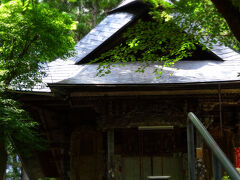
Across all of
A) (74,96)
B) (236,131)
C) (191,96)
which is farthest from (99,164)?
(236,131)

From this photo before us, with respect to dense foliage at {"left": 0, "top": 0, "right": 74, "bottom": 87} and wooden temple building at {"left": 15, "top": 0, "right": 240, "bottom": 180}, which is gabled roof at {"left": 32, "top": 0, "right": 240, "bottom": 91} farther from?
dense foliage at {"left": 0, "top": 0, "right": 74, "bottom": 87}

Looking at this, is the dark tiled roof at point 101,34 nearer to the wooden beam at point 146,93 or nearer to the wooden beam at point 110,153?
the wooden beam at point 146,93

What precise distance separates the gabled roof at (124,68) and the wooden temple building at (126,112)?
0.07ft

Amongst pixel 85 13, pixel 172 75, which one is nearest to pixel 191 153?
pixel 172 75

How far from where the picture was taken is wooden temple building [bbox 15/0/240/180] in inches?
271

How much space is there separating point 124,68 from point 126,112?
1.03m

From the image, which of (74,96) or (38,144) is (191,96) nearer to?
(74,96)

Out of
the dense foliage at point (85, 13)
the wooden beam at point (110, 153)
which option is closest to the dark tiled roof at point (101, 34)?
the wooden beam at point (110, 153)

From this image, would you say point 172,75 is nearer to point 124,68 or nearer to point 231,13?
point 124,68

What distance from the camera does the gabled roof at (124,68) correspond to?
6719 millimetres

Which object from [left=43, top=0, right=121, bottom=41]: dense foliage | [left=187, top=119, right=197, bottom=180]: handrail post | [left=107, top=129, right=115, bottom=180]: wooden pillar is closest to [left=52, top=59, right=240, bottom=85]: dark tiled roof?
[left=107, top=129, right=115, bottom=180]: wooden pillar

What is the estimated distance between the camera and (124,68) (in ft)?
25.8

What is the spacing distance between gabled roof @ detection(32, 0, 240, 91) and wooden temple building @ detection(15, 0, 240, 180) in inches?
0.8

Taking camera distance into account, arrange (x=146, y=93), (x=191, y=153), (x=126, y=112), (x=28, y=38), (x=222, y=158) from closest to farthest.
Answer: (x=222, y=158)
(x=191, y=153)
(x=28, y=38)
(x=146, y=93)
(x=126, y=112)
